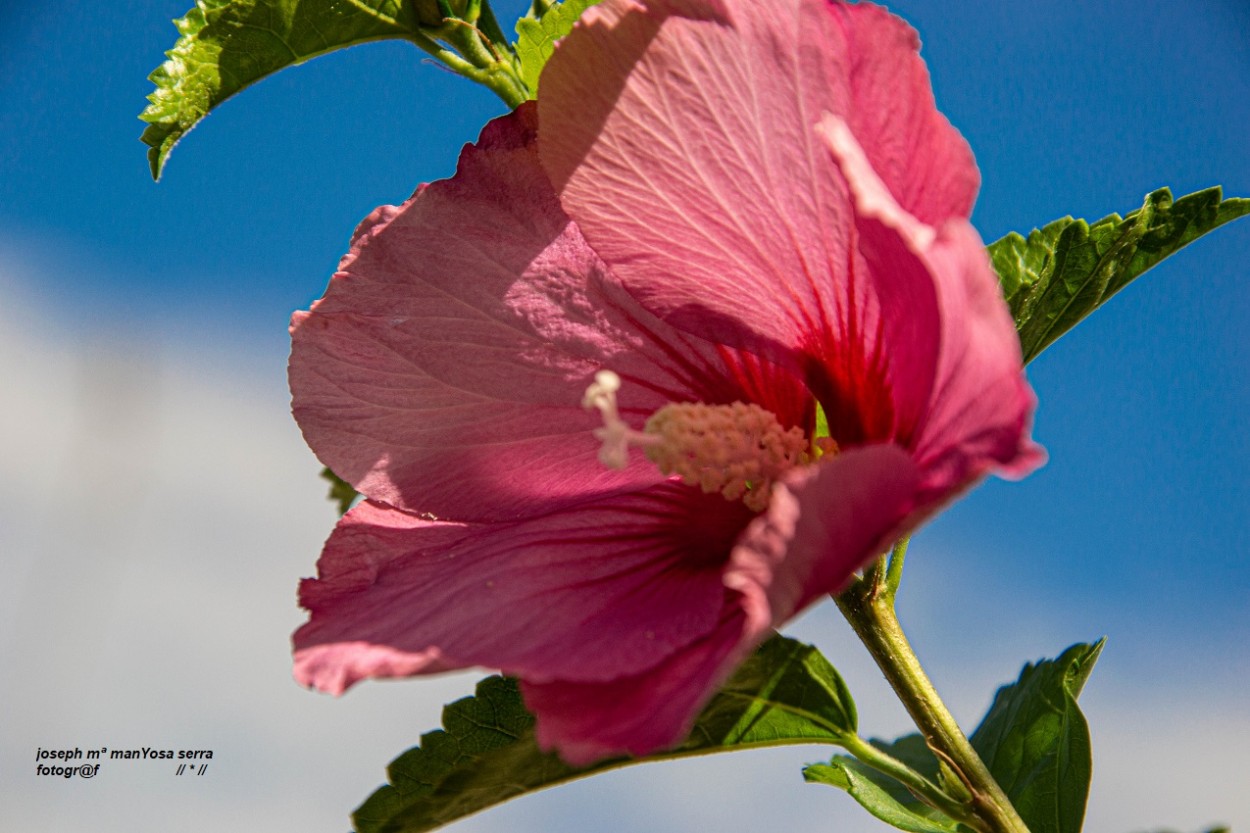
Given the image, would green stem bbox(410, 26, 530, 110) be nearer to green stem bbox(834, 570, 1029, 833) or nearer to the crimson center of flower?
the crimson center of flower

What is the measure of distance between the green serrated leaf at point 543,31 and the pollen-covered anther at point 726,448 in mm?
407

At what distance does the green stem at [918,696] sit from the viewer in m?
1.08

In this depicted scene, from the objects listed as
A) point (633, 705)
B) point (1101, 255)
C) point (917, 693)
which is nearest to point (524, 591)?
point (633, 705)

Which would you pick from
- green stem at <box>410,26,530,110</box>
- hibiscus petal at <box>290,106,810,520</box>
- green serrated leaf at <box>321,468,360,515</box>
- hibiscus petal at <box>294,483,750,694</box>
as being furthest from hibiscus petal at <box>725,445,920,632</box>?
green serrated leaf at <box>321,468,360,515</box>

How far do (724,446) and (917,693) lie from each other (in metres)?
0.31

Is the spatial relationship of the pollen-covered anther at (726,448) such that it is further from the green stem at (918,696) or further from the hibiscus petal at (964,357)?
the hibiscus petal at (964,357)

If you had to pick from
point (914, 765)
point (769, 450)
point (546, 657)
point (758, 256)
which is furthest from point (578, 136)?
point (914, 765)

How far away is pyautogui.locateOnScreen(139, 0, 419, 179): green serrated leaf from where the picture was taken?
1189 millimetres

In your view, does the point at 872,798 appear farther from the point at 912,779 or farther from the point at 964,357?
the point at 964,357

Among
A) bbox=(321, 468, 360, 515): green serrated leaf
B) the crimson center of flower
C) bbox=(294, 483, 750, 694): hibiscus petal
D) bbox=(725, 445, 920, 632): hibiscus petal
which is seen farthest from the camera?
bbox=(321, 468, 360, 515): green serrated leaf

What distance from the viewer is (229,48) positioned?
3.99 feet

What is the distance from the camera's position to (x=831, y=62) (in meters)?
0.94

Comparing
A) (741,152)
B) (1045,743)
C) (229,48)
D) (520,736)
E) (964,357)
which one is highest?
(229,48)

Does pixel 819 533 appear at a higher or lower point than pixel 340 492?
lower
